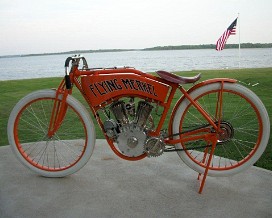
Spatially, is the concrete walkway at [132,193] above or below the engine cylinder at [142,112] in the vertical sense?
below

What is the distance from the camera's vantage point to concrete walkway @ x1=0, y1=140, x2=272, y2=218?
109 inches

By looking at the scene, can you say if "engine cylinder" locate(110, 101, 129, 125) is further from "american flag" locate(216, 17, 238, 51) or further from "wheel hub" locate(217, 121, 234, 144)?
"american flag" locate(216, 17, 238, 51)

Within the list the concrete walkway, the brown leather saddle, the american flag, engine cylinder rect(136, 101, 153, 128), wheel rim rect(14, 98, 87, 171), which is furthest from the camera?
the american flag

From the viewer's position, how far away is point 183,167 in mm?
3744

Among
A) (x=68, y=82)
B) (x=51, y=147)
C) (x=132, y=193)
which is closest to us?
(x=132, y=193)

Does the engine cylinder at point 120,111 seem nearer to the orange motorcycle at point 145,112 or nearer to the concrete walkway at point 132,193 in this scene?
the orange motorcycle at point 145,112

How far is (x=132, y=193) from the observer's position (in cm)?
310

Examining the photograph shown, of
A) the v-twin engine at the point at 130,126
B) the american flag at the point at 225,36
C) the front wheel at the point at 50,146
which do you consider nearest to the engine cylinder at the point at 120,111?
the v-twin engine at the point at 130,126

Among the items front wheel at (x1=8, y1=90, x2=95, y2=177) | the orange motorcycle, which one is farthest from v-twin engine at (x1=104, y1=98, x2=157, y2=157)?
front wheel at (x1=8, y1=90, x2=95, y2=177)

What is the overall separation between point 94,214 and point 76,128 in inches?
118

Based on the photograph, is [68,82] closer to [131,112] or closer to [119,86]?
[119,86]

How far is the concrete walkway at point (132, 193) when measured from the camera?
276cm

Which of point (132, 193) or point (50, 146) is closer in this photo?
point (132, 193)

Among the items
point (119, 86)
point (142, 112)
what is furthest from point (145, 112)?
point (119, 86)
